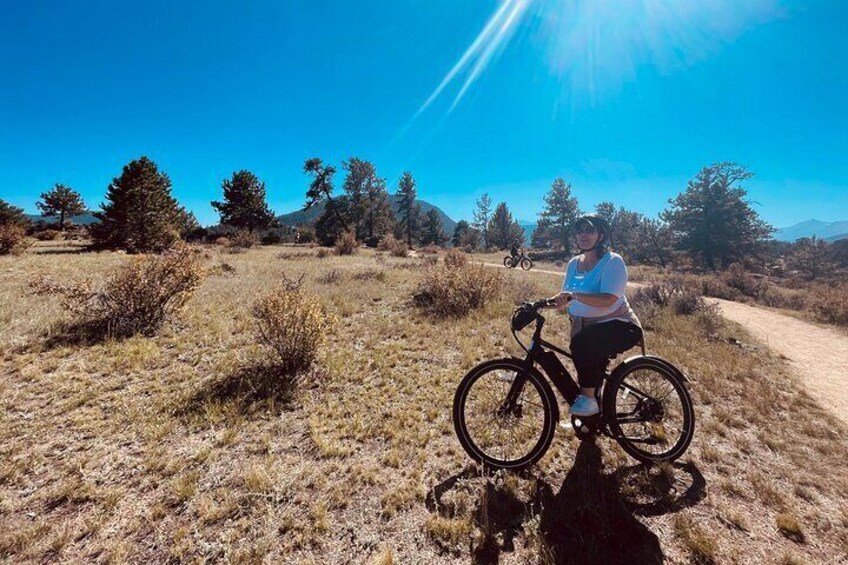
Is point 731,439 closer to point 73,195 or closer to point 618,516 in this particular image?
point 618,516

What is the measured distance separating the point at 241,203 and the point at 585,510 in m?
53.6

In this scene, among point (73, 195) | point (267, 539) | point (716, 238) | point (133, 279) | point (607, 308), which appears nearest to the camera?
point (267, 539)

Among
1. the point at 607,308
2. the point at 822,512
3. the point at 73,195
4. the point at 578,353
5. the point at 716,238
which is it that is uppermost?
the point at 73,195

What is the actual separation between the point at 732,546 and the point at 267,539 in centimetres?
369

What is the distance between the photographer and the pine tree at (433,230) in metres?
75.0

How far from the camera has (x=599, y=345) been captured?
326cm

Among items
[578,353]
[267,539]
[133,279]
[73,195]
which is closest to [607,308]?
[578,353]

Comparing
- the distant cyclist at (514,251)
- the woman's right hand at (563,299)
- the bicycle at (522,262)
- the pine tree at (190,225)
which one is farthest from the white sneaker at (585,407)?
the pine tree at (190,225)

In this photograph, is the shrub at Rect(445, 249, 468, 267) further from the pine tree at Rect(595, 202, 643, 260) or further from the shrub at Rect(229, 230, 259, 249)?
the pine tree at Rect(595, 202, 643, 260)

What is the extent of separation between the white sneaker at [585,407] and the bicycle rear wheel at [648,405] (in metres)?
0.19

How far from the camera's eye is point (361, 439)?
13.3 feet

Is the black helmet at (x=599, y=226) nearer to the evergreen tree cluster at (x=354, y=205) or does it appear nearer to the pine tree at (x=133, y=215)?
the pine tree at (x=133, y=215)

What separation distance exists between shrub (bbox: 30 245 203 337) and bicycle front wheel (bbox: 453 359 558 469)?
708cm

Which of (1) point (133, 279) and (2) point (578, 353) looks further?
(1) point (133, 279)
